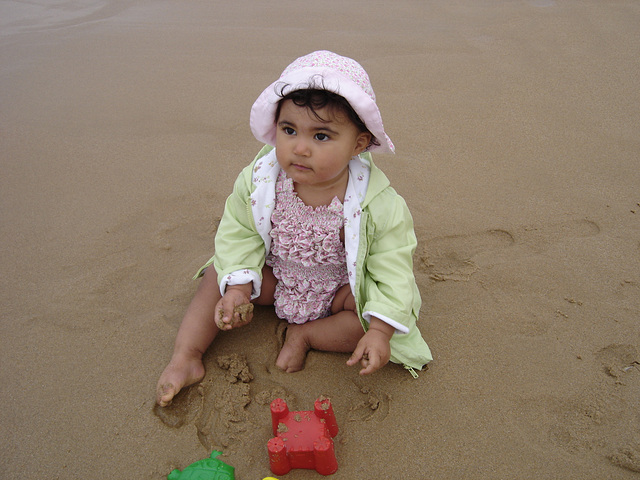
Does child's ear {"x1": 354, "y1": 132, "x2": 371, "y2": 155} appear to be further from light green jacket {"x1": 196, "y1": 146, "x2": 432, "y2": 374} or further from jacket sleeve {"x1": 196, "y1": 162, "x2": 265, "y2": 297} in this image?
jacket sleeve {"x1": 196, "y1": 162, "x2": 265, "y2": 297}

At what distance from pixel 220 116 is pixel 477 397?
241 centimetres

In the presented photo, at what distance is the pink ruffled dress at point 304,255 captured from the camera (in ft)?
6.22

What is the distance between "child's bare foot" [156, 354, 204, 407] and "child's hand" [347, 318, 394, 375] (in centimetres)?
55

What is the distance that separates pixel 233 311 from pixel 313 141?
0.62 metres

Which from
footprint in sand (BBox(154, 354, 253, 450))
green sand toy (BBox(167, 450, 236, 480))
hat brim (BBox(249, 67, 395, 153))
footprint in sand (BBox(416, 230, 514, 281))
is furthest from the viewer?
footprint in sand (BBox(416, 230, 514, 281))

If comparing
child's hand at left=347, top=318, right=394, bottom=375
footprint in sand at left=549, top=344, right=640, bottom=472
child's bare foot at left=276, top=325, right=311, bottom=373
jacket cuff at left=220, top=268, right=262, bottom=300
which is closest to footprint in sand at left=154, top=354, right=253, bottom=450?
child's bare foot at left=276, top=325, right=311, bottom=373

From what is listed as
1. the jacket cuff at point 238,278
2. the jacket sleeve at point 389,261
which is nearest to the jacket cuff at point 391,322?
the jacket sleeve at point 389,261

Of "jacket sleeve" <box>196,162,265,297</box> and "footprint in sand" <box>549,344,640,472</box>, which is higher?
"jacket sleeve" <box>196,162,265,297</box>

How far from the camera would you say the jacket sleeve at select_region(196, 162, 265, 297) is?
6.31 ft

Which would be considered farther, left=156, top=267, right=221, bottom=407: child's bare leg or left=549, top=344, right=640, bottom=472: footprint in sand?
left=156, top=267, right=221, bottom=407: child's bare leg

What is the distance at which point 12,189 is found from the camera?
2.86 m

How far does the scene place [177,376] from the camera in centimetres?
183

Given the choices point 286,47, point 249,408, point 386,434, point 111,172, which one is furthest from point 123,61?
point 386,434

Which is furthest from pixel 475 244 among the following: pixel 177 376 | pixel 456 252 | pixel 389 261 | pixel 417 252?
pixel 177 376
